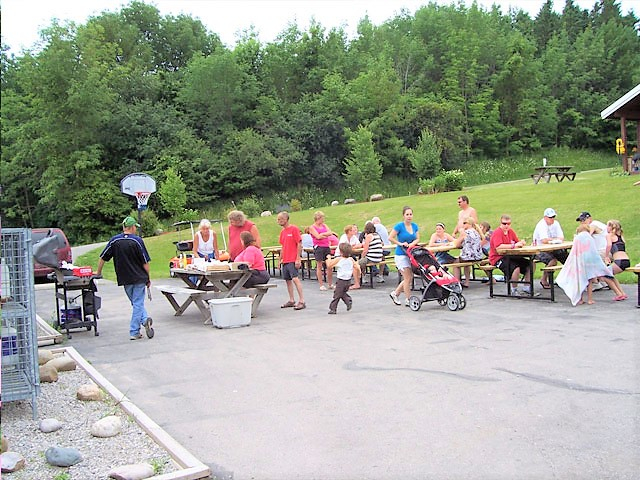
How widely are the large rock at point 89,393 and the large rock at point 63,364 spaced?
3.69 feet

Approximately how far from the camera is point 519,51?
58.0m

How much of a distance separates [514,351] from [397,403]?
92.4 inches

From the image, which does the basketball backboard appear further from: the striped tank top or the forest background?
the striped tank top

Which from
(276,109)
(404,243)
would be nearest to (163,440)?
(404,243)

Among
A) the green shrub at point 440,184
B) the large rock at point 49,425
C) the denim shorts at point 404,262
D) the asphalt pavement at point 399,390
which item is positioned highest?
the green shrub at point 440,184

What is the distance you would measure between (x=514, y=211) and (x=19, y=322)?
1860cm

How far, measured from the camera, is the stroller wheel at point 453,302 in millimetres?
10172

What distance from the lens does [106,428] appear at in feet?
15.5

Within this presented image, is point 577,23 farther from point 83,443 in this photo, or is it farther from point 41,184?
point 83,443

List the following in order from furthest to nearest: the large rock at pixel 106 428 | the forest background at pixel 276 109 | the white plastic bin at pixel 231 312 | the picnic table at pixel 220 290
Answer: the forest background at pixel 276 109 → the picnic table at pixel 220 290 → the white plastic bin at pixel 231 312 → the large rock at pixel 106 428

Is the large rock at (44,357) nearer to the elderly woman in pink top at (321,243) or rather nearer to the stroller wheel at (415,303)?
the stroller wheel at (415,303)

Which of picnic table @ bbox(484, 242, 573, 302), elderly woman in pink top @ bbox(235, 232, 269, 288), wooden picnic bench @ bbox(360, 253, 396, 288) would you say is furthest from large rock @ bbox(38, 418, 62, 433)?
wooden picnic bench @ bbox(360, 253, 396, 288)

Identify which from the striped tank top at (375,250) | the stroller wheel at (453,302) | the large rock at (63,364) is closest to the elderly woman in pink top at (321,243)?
the striped tank top at (375,250)

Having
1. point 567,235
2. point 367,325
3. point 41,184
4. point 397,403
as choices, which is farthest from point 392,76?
point 397,403
